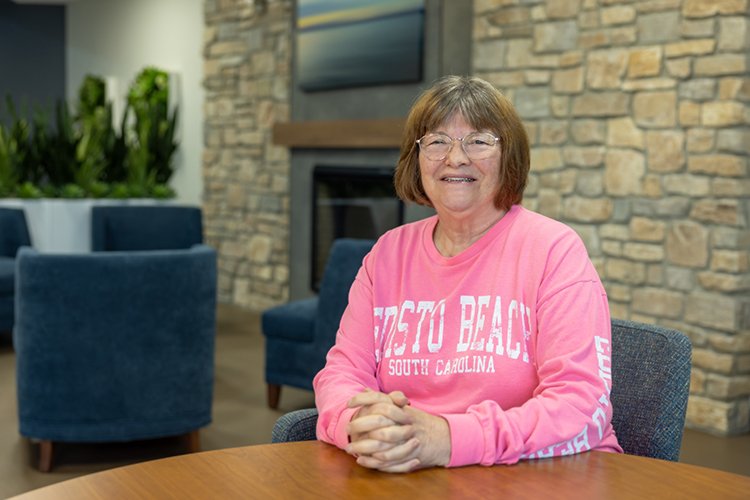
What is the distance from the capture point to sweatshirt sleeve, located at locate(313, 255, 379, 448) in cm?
157

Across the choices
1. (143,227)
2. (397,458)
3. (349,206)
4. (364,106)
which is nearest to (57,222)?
(143,227)

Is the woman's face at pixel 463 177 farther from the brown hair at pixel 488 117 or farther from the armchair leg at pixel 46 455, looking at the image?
the armchair leg at pixel 46 455

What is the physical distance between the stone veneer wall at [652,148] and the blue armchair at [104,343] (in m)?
1.90

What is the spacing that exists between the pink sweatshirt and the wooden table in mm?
64

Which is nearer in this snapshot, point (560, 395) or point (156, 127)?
point (560, 395)

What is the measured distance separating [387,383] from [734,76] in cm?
275

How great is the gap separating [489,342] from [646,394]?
11.2 inches

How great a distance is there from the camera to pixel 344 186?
19.7 feet

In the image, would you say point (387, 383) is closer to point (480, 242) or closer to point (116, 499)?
point (480, 242)

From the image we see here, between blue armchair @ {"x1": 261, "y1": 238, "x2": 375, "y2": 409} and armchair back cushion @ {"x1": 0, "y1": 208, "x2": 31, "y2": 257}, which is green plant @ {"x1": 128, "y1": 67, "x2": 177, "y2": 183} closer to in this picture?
armchair back cushion @ {"x1": 0, "y1": 208, "x2": 31, "y2": 257}

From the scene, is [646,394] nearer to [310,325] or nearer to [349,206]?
[310,325]

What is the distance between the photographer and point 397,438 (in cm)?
126

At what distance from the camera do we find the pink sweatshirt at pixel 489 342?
4.50ft

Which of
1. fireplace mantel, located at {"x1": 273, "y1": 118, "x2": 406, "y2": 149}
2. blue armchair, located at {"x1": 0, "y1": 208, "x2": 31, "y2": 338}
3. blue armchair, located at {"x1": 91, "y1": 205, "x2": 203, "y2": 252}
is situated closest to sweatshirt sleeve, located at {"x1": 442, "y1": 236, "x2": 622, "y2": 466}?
fireplace mantel, located at {"x1": 273, "y1": 118, "x2": 406, "y2": 149}
